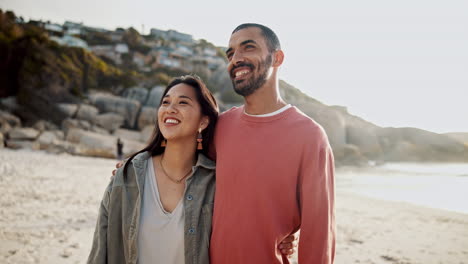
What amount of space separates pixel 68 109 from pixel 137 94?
8664mm

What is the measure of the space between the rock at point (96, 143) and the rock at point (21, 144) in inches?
103

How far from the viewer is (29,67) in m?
28.9

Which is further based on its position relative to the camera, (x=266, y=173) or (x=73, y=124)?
(x=73, y=124)

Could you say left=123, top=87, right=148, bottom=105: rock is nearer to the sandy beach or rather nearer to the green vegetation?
the green vegetation

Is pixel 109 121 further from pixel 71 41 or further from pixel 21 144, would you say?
pixel 71 41

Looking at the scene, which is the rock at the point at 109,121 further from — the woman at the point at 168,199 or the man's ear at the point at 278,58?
the man's ear at the point at 278,58

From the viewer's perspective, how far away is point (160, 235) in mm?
2295

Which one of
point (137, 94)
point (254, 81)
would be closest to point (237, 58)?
point (254, 81)

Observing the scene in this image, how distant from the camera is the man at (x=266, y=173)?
190 cm

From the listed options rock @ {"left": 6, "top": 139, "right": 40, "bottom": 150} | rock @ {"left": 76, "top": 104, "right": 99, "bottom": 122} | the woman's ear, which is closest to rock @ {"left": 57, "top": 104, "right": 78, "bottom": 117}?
rock @ {"left": 76, "top": 104, "right": 99, "bottom": 122}

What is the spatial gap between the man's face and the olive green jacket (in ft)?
3.10

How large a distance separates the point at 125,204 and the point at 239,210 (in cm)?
88

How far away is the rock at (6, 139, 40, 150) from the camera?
763 inches

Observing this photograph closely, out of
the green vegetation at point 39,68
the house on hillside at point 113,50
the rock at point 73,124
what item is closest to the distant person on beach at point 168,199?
the rock at point 73,124
